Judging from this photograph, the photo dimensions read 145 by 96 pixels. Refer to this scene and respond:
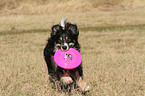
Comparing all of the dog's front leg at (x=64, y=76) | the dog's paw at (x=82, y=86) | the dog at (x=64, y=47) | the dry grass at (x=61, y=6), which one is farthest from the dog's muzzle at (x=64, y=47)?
the dry grass at (x=61, y=6)

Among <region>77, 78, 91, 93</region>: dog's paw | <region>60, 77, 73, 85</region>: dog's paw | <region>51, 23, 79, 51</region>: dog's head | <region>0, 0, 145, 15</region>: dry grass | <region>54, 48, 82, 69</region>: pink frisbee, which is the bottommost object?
<region>0, 0, 145, 15</region>: dry grass

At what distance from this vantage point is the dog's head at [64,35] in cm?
450

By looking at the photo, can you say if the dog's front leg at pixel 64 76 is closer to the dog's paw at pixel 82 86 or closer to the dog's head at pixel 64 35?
the dog's paw at pixel 82 86

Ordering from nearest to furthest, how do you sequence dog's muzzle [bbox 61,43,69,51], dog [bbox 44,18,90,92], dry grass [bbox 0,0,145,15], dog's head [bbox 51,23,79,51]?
dog's muzzle [bbox 61,43,69,51] < dog [bbox 44,18,90,92] < dog's head [bbox 51,23,79,51] < dry grass [bbox 0,0,145,15]

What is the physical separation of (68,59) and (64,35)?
48cm

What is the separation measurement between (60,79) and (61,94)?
285 millimetres

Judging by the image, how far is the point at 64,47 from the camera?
14.0ft

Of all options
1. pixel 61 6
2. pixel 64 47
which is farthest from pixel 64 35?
pixel 61 6

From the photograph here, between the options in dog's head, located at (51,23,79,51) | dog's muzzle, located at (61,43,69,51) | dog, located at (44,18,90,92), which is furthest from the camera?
dog's head, located at (51,23,79,51)

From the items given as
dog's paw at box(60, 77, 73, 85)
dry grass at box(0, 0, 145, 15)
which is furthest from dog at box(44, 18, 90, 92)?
dry grass at box(0, 0, 145, 15)

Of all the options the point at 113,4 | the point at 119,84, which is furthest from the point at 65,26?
the point at 113,4

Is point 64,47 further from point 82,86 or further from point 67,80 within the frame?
point 82,86

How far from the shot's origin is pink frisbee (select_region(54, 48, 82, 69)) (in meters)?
4.30

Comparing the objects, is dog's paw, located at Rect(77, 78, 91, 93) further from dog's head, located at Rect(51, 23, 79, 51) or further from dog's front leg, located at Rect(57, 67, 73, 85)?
dog's head, located at Rect(51, 23, 79, 51)
